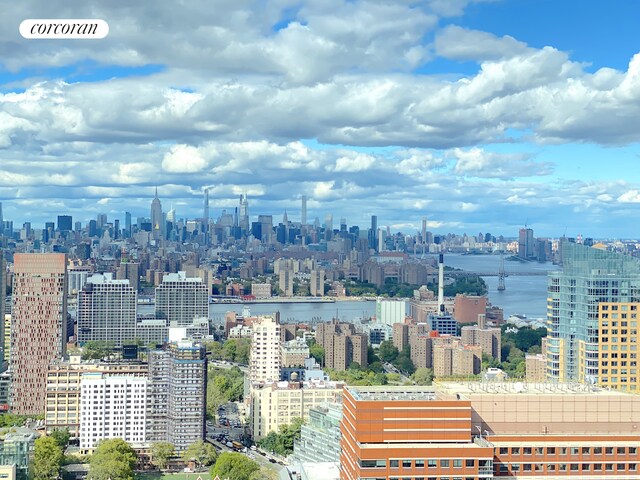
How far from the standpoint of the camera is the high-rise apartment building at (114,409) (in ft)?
34.9

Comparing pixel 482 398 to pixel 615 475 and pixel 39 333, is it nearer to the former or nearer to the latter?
pixel 615 475

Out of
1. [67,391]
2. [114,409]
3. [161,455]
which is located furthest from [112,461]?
[67,391]

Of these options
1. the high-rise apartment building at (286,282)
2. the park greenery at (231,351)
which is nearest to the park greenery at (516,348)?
the park greenery at (231,351)

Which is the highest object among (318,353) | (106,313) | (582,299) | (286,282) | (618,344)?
(582,299)

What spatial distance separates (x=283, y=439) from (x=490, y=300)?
1813 cm

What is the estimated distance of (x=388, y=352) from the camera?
699 inches

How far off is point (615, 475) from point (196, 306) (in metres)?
18.4

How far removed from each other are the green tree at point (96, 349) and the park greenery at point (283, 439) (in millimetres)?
4711

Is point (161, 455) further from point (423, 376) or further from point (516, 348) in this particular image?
point (516, 348)

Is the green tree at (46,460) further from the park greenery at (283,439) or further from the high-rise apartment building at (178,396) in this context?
the park greenery at (283,439)

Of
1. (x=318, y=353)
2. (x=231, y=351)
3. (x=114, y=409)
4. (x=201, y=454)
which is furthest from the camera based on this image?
(x=231, y=351)

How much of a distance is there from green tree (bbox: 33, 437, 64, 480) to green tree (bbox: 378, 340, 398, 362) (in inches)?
357

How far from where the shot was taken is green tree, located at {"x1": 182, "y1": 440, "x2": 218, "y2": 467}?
9945mm

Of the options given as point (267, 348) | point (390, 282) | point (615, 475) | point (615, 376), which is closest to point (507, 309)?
Result: point (390, 282)
